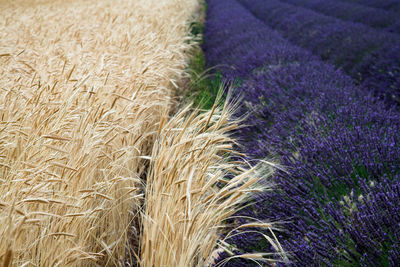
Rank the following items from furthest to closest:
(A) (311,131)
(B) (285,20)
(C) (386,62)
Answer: (B) (285,20) < (C) (386,62) < (A) (311,131)

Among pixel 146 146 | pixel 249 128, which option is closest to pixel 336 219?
pixel 249 128

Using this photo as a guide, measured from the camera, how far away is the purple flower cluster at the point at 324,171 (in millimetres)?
1315

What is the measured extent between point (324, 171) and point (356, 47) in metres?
3.68

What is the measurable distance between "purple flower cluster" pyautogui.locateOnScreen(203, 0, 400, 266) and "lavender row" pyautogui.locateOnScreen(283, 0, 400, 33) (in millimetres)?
4053

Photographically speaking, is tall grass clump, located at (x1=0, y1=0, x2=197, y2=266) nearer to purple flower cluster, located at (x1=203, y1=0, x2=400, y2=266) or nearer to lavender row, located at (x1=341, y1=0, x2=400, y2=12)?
purple flower cluster, located at (x1=203, y1=0, x2=400, y2=266)

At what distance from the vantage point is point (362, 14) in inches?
290

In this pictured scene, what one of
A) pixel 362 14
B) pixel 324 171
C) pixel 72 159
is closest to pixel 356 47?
pixel 362 14

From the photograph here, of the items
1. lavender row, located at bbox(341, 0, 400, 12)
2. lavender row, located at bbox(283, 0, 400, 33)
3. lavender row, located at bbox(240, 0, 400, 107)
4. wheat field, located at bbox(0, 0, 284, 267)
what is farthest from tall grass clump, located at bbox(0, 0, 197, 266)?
lavender row, located at bbox(341, 0, 400, 12)

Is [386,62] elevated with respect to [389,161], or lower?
lower

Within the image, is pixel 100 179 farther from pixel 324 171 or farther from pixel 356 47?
pixel 356 47

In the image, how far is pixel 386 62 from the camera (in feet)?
12.3

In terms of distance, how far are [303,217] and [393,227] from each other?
36 centimetres

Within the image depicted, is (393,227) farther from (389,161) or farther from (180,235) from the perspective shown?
(180,235)

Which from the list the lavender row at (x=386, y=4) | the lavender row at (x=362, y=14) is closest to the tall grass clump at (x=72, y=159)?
the lavender row at (x=362, y=14)
